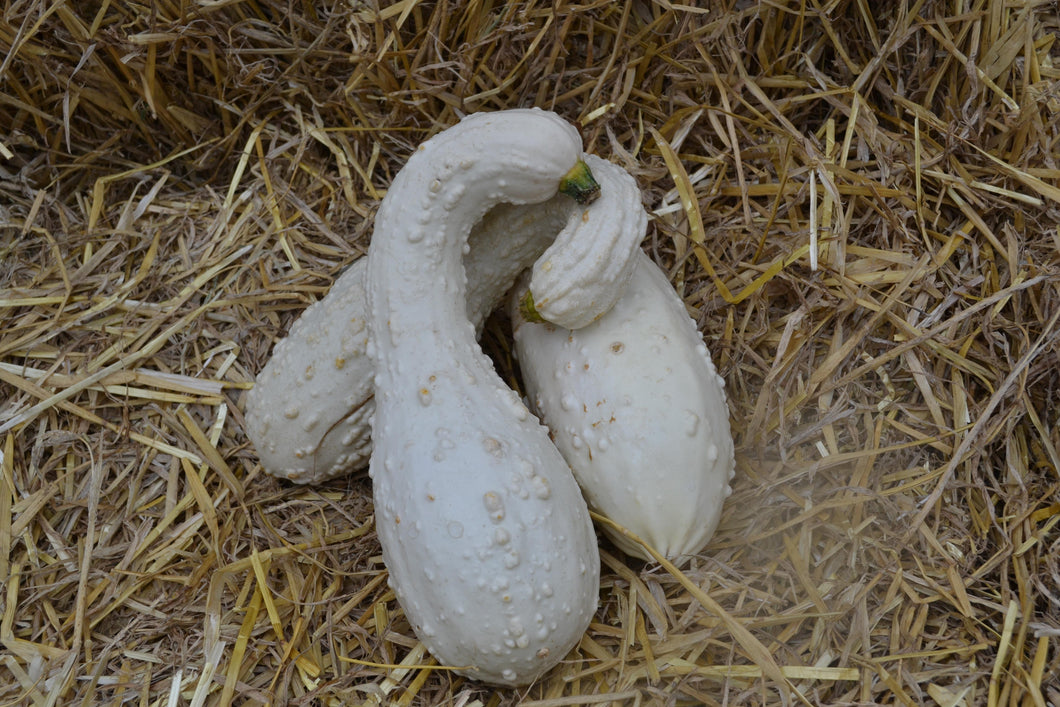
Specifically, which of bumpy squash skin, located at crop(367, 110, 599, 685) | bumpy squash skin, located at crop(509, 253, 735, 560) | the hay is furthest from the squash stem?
the hay

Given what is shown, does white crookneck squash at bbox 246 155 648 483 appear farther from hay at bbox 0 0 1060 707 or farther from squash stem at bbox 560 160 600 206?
hay at bbox 0 0 1060 707

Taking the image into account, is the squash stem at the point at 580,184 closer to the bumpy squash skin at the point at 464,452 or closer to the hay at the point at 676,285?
the bumpy squash skin at the point at 464,452

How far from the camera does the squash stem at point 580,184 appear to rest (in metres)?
1.61

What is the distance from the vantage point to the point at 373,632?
67.4 inches

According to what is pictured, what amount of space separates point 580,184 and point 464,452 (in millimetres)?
518

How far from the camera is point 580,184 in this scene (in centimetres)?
162

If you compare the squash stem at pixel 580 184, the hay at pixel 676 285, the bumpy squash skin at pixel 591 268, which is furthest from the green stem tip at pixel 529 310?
the hay at pixel 676 285

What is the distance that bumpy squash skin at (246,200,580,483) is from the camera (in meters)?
1.76

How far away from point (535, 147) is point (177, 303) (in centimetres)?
99

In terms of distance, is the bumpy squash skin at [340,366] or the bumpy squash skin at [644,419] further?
the bumpy squash skin at [340,366]

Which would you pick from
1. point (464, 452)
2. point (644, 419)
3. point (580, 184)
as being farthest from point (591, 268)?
point (464, 452)

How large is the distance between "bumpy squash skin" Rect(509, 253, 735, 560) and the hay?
0.41 feet

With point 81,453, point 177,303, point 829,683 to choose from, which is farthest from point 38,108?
point 829,683

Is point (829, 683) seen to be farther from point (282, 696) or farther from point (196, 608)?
point (196, 608)
